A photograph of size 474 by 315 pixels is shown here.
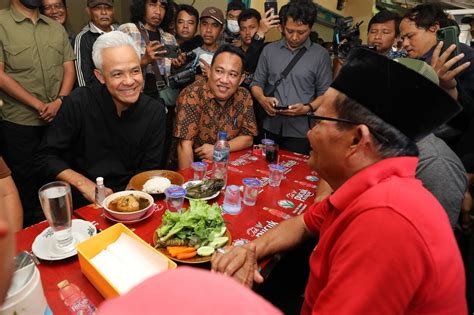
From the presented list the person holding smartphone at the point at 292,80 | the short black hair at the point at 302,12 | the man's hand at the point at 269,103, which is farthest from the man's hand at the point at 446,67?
the man's hand at the point at 269,103

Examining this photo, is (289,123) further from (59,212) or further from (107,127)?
(59,212)

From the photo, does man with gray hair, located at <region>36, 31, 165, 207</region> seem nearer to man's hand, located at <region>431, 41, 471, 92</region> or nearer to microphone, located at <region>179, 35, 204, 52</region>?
microphone, located at <region>179, 35, 204, 52</region>

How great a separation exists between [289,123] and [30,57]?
8.82ft

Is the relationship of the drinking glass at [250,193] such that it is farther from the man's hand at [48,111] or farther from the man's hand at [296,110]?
the man's hand at [48,111]

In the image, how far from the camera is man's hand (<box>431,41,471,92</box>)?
7.26 ft

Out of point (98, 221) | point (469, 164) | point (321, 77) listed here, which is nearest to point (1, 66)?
point (98, 221)

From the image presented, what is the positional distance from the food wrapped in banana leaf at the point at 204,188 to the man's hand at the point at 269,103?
1.58 m

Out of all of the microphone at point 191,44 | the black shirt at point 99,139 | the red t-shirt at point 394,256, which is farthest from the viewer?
the microphone at point 191,44

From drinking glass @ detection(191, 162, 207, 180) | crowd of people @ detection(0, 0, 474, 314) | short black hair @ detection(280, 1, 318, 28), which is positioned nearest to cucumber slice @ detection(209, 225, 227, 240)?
crowd of people @ detection(0, 0, 474, 314)

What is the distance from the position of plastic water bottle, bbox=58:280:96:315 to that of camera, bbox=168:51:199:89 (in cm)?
268

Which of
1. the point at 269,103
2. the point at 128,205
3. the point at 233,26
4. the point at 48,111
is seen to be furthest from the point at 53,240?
the point at 233,26

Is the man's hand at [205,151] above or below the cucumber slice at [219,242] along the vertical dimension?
below

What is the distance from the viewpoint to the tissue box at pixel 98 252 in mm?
991

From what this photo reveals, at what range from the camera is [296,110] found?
3.13 meters
